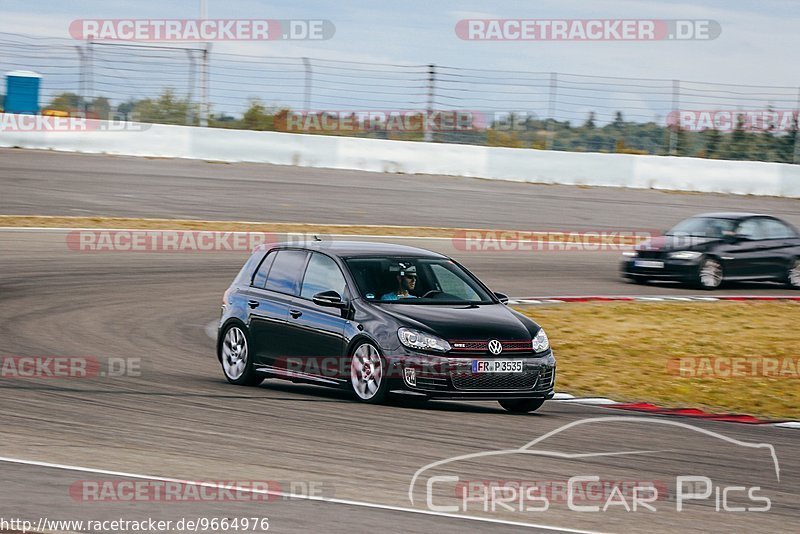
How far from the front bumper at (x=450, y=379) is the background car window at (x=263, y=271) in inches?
81.9

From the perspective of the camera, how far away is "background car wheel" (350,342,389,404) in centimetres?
967

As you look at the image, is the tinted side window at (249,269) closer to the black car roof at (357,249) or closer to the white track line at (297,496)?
the black car roof at (357,249)

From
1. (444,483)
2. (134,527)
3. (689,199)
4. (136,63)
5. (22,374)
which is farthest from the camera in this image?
(689,199)

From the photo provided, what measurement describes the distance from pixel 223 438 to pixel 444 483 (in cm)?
185

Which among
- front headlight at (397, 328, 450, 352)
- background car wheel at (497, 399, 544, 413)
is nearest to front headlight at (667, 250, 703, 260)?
background car wheel at (497, 399, 544, 413)

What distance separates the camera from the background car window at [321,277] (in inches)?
412

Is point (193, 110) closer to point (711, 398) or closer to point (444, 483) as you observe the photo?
point (711, 398)

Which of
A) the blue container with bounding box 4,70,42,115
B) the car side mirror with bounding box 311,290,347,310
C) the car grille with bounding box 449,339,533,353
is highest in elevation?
the blue container with bounding box 4,70,42,115

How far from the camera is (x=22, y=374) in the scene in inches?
427

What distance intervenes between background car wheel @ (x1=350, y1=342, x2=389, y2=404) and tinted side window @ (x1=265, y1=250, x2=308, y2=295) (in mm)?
1141

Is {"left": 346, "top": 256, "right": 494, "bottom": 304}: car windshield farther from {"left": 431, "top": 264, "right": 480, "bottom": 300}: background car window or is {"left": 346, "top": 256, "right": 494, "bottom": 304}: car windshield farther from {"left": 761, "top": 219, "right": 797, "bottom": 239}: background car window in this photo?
{"left": 761, "top": 219, "right": 797, "bottom": 239}: background car window

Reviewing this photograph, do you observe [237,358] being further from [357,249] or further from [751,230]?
[751,230]

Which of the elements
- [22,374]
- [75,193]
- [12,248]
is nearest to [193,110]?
[75,193]

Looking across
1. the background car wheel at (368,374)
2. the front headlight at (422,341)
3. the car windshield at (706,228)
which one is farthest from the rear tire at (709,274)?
the front headlight at (422,341)
